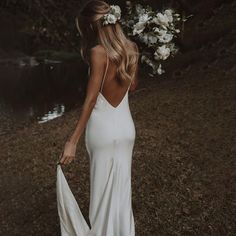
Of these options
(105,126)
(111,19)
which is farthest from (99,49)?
(105,126)

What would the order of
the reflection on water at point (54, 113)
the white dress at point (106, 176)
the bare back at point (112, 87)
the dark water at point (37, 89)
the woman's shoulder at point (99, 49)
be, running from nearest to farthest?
the woman's shoulder at point (99, 49), the bare back at point (112, 87), the white dress at point (106, 176), the reflection on water at point (54, 113), the dark water at point (37, 89)

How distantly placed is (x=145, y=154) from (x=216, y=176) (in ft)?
4.45

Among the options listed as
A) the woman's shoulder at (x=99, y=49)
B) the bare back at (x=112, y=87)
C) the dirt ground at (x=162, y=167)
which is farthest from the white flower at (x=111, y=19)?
the dirt ground at (x=162, y=167)

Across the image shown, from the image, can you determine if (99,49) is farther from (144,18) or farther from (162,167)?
(162,167)

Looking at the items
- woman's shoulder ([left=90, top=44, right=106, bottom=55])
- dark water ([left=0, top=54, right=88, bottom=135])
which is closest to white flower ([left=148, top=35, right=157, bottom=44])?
woman's shoulder ([left=90, top=44, right=106, bottom=55])

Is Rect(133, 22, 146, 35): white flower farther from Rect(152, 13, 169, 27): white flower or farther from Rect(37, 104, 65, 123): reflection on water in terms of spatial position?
Rect(37, 104, 65, 123): reflection on water

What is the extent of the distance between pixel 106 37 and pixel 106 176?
104cm

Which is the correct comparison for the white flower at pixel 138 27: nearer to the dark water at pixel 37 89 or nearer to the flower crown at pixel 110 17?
the flower crown at pixel 110 17

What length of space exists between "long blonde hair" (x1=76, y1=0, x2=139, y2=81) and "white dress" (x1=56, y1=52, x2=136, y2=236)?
0.27 m

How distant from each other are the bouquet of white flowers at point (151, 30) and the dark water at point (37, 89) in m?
7.65

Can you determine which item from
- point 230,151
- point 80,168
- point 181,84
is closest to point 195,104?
point 181,84

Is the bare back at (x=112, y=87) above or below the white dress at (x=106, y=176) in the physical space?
above

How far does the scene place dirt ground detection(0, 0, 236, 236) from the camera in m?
5.67

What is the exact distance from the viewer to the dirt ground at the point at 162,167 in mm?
5672
